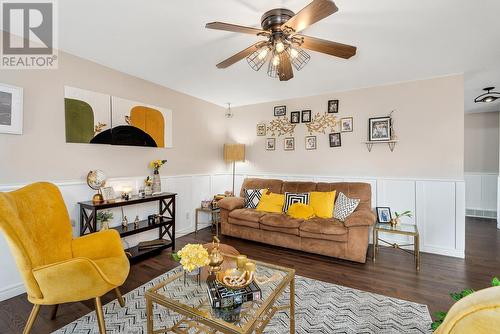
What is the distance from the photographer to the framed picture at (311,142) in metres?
4.12

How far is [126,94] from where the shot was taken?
3.10 m

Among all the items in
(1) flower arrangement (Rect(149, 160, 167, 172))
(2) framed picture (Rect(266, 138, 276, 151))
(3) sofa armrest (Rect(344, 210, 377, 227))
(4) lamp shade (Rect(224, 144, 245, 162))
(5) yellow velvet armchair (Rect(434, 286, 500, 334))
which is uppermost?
(2) framed picture (Rect(266, 138, 276, 151))

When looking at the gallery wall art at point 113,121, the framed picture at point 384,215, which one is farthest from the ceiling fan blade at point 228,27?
the framed picture at point 384,215

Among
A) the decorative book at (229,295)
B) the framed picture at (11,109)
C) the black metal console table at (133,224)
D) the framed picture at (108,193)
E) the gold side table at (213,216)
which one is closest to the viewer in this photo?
the decorative book at (229,295)

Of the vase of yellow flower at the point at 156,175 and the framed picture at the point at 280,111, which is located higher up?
the framed picture at the point at 280,111

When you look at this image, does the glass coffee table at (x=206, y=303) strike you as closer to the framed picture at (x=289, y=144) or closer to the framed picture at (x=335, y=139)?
the framed picture at (x=335, y=139)

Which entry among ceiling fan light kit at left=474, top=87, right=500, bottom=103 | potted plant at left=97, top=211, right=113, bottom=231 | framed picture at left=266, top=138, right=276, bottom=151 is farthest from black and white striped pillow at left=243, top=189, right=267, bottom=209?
ceiling fan light kit at left=474, top=87, right=500, bottom=103

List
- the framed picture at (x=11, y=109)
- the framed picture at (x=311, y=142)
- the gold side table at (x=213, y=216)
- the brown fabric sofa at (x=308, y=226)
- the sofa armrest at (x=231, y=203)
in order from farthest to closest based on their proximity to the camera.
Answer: the framed picture at (x=311, y=142), the gold side table at (x=213, y=216), the sofa armrest at (x=231, y=203), the brown fabric sofa at (x=308, y=226), the framed picture at (x=11, y=109)

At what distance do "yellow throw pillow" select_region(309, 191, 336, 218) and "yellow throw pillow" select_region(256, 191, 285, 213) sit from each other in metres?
0.48

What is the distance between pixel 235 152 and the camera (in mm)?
4633

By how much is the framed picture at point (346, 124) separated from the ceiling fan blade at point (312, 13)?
2544 mm

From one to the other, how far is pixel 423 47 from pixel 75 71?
3770mm

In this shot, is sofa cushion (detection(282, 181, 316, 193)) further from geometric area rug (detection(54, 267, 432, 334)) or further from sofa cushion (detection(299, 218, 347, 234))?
geometric area rug (detection(54, 267, 432, 334))

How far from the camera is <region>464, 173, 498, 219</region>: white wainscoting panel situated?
518 centimetres
